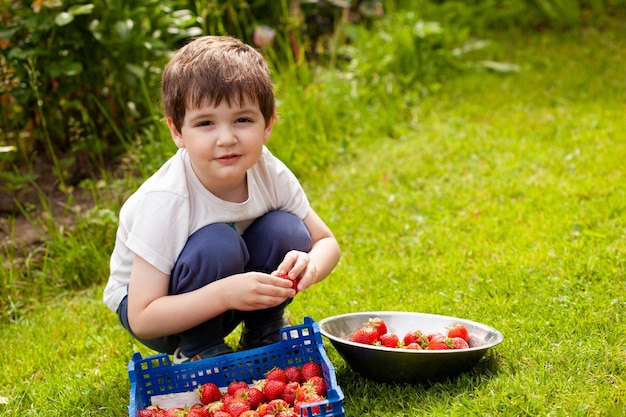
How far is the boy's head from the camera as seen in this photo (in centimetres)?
218

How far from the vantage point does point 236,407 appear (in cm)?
206

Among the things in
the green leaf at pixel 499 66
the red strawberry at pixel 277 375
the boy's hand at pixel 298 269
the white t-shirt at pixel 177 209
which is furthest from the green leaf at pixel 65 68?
the green leaf at pixel 499 66

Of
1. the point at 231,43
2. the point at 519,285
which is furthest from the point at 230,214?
the point at 519,285

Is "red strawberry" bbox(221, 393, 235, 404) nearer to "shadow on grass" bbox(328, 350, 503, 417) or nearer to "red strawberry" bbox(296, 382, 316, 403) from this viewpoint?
"red strawberry" bbox(296, 382, 316, 403)

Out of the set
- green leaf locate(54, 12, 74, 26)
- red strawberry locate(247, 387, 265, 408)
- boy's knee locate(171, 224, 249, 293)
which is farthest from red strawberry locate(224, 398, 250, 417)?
green leaf locate(54, 12, 74, 26)

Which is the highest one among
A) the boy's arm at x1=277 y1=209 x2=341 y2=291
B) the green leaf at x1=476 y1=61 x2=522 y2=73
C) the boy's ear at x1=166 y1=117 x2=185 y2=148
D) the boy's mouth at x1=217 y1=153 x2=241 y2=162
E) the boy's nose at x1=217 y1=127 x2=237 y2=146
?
the boy's nose at x1=217 y1=127 x2=237 y2=146

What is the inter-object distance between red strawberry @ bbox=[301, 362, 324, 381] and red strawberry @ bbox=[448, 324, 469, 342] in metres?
0.38

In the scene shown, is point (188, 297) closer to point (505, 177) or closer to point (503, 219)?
point (503, 219)

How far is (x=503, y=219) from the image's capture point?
3.38 metres

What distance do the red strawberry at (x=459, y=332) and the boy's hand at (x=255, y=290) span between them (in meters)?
0.47

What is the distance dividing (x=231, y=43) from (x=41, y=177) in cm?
201

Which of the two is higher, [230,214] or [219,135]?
[219,135]

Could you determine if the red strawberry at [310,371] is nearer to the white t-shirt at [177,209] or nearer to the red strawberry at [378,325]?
the red strawberry at [378,325]

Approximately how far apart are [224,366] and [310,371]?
0.87 ft
